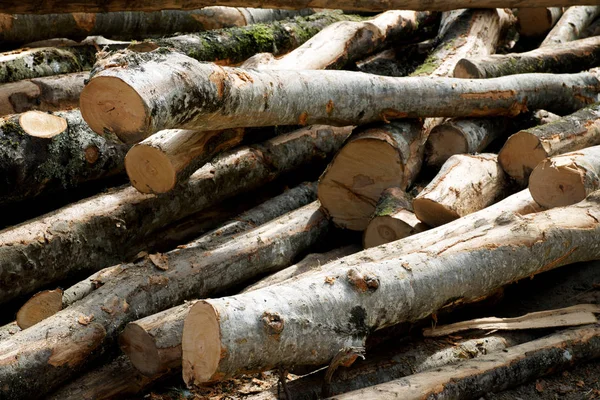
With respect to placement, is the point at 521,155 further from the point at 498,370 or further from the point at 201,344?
the point at 201,344

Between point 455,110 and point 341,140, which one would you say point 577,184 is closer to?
point 455,110

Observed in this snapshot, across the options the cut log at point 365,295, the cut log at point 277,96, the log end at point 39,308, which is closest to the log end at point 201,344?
the cut log at point 365,295

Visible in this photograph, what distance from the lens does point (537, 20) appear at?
9.78 meters

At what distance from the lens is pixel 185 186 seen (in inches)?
237

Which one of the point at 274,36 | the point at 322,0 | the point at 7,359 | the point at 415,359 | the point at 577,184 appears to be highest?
the point at 322,0

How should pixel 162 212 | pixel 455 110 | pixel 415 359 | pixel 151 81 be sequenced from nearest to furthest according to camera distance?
pixel 151 81 → pixel 415 359 → pixel 162 212 → pixel 455 110

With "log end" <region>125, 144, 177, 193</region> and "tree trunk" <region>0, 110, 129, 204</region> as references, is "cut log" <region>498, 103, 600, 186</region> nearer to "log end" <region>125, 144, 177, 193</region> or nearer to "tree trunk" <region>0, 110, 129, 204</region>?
"log end" <region>125, 144, 177, 193</region>

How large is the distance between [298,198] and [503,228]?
2067mm

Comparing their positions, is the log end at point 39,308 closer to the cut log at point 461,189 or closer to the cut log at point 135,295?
the cut log at point 135,295

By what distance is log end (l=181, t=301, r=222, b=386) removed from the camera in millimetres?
3807

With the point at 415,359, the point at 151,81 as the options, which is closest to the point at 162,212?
the point at 151,81

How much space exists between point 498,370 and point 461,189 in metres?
1.56

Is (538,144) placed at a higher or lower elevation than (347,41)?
lower

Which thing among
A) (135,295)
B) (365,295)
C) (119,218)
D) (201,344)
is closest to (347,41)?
(119,218)
